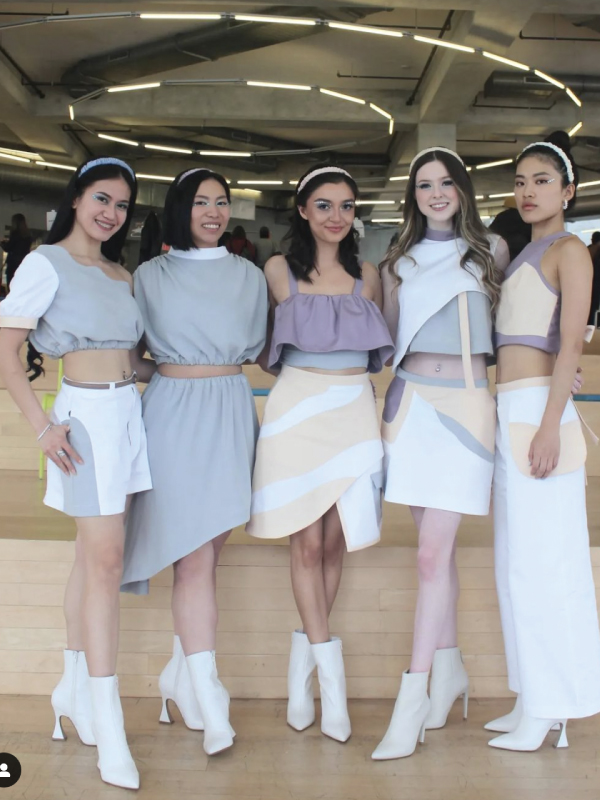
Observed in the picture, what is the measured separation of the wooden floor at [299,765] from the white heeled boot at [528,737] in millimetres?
24

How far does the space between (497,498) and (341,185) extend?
101 centimetres

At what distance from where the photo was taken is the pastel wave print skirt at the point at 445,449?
7.25 feet

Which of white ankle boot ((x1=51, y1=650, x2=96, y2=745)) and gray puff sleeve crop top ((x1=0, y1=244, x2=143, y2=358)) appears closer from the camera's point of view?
gray puff sleeve crop top ((x1=0, y1=244, x2=143, y2=358))

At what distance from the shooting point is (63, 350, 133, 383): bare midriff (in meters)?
2.07

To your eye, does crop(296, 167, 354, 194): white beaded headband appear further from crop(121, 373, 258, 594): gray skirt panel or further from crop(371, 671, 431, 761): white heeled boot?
crop(371, 671, 431, 761): white heeled boot

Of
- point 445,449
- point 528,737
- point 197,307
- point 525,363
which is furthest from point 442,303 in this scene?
point 528,737

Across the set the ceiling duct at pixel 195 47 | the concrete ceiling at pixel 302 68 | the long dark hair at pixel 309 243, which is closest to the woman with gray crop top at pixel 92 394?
the long dark hair at pixel 309 243

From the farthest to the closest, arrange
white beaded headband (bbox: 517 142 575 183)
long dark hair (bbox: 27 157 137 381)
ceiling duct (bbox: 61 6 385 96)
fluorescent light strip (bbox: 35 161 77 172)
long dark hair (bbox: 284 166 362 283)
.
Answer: fluorescent light strip (bbox: 35 161 77 172) < ceiling duct (bbox: 61 6 385 96) < long dark hair (bbox: 284 166 362 283) < white beaded headband (bbox: 517 142 575 183) < long dark hair (bbox: 27 157 137 381)

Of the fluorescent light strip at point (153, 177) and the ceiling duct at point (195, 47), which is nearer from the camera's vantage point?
the ceiling duct at point (195, 47)

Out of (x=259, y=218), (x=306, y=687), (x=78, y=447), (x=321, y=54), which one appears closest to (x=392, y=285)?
(x=78, y=447)

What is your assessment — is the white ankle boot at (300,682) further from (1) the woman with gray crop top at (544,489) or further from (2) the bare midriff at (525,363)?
(2) the bare midriff at (525,363)

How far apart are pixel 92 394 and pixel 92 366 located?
7 cm

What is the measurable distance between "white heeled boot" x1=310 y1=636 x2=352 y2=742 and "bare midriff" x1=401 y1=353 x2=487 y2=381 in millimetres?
822

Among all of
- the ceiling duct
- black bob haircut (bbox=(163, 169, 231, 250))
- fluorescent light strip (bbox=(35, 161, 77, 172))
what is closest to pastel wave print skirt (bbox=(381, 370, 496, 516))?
black bob haircut (bbox=(163, 169, 231, 250))
